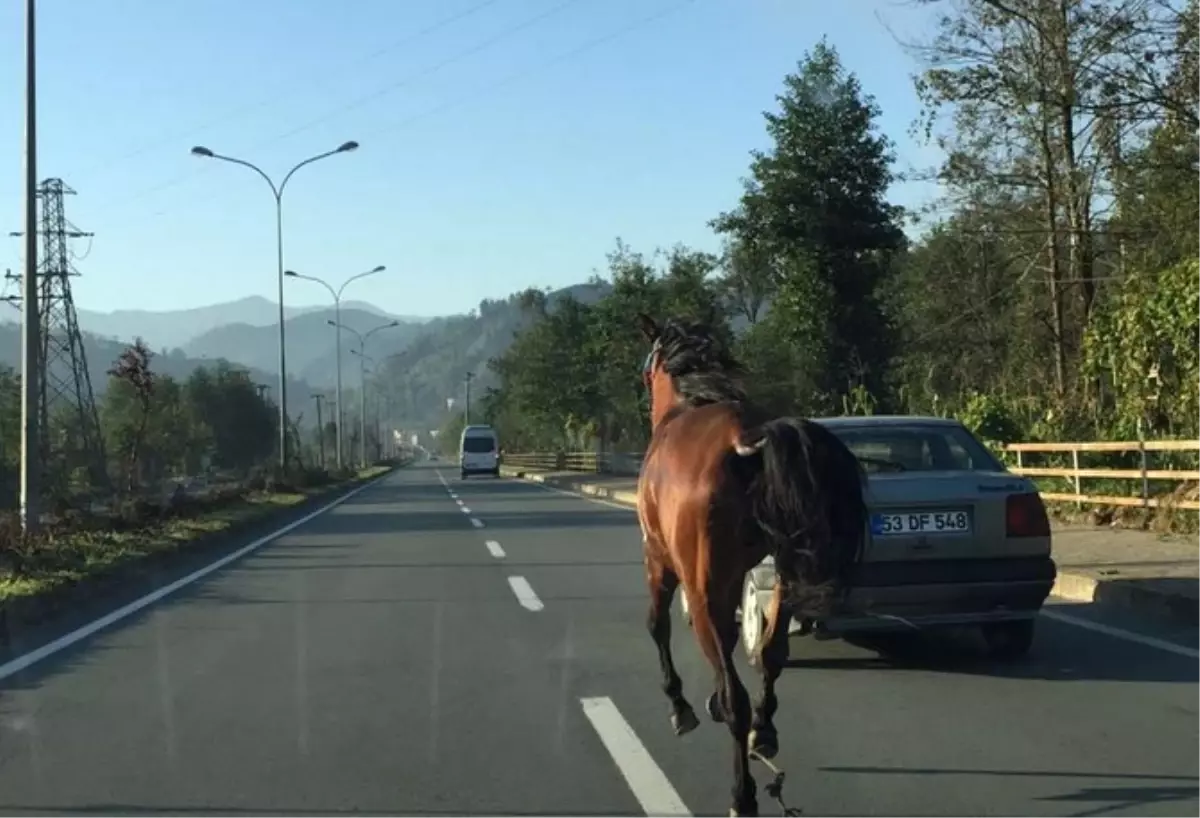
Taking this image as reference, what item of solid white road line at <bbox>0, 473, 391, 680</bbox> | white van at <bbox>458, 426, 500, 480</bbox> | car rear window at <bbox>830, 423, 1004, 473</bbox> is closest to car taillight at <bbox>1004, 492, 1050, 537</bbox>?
car rear window at <bbox>830, 423, 1004, 473</bbox>

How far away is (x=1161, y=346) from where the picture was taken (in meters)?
17.3

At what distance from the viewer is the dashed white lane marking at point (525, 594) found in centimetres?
1173

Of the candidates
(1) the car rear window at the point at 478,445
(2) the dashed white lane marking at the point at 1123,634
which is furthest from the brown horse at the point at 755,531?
(1) the car rear window at the point at 478,445

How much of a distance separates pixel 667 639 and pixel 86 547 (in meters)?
11.8

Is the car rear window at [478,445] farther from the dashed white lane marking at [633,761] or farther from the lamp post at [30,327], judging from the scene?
the dashed white lane marking at [633,761]

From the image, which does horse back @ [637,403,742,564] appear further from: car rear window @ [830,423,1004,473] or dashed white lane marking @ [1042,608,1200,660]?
dashed white lane marking @ [1042,608,1200,660]

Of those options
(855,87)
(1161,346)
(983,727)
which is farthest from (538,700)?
(855,87)

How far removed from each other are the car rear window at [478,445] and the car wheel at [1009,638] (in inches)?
2118

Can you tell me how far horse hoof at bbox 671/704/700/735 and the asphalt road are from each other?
119 millimetres

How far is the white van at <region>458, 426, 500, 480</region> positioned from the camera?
2432 inches

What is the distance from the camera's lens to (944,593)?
769 cm

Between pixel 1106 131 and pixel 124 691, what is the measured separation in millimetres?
18794

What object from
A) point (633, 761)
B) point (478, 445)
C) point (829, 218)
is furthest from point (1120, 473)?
point (478, 445)

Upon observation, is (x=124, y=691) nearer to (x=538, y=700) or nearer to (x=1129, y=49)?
(x=538, y=700)
